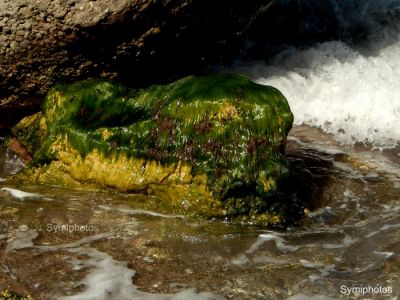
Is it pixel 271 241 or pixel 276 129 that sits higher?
pixel 276 129

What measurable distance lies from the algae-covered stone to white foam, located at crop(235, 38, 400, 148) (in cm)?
207

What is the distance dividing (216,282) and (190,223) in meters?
0.90

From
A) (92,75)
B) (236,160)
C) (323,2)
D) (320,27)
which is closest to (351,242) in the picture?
(236,160)

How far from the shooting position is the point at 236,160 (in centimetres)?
464

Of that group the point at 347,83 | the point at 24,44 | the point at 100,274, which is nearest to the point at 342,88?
the point at 347,83

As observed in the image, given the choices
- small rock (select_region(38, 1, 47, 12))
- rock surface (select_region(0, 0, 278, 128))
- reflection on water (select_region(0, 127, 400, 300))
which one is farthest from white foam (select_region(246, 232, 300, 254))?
small rock (select_region(38, 1, 47, 12))

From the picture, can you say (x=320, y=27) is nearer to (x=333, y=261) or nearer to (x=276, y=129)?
(x=276, y=129)

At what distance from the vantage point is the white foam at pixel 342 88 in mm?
6742

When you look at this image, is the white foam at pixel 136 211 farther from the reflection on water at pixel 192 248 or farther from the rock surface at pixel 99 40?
the rock surface at pixel 99 40

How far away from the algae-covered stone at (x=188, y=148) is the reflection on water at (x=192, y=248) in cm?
18

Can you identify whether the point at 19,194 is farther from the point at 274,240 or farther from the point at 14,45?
the point at 274,240

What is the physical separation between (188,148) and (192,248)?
1.01 metres

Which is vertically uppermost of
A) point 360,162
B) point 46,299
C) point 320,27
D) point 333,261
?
point 320,27

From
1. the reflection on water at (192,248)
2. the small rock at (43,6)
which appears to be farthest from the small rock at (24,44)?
the reflection on water at (192,248)
